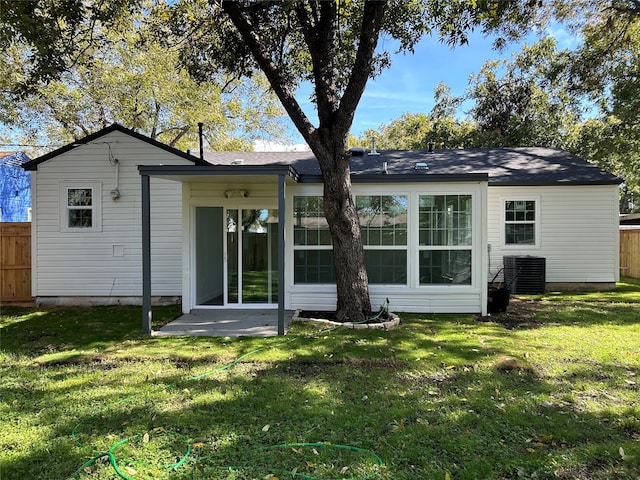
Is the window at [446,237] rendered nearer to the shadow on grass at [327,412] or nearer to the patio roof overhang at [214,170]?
the shadow on grass at [327,412]

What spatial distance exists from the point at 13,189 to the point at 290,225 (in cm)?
1816

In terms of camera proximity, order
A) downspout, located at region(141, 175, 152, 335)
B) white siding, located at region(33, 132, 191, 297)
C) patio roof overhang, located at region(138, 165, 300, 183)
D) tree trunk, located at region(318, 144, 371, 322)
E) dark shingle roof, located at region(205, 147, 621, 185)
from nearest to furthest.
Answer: patio roof overhang, located at region(138, 165, 300, 183) → downspout, located at region(141, 175, 152, 335) → tree trunk, located at region(318, 144, 371, 322) → white siding, located at region(33, 132, 191, 297) → dark shingle roof, located at region(205, 147, 621, 185)

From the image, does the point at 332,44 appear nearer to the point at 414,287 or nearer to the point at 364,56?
the point at 364,56

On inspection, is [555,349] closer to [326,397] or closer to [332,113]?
[326,397]

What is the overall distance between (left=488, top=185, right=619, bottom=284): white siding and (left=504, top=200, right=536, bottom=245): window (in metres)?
0.15

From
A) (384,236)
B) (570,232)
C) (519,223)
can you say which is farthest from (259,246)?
(570,232)

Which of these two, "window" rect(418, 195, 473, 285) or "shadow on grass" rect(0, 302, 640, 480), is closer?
"shadow on grass" rect(0, 302, 640, 480)

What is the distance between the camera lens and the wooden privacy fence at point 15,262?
971cm

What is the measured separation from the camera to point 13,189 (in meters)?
19.6

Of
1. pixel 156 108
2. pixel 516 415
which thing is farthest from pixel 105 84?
pixel 516 415

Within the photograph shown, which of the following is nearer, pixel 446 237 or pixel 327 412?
pixel 327 412

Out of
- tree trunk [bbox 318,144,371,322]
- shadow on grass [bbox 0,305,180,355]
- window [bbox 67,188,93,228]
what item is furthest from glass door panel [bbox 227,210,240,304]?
window [bbox 67,188,93,228]

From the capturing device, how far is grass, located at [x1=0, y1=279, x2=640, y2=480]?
9.66ft

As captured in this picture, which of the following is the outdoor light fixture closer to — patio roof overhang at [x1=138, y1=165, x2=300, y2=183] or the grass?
patio roof overhang at [x1=138, y1=165, x2=300, y2=183]
